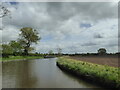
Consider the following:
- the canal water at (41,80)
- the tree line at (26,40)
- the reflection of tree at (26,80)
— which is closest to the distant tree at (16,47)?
the tree line at (26,40)

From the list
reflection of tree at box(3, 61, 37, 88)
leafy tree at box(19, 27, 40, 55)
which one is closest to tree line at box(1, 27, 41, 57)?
leafy tree at box(19, 27, 40, 55)

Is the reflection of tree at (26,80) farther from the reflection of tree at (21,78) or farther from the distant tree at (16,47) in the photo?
the distant tree at (16,47)

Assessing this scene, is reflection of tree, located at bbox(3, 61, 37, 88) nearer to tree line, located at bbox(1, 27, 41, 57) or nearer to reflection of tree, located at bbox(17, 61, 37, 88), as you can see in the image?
reflection of tree, located at bbox(17, 61, 37, 88)

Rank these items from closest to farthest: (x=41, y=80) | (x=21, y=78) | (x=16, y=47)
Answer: (x=41, y=80) → (x=21, y=78) → (x=16, y=47)

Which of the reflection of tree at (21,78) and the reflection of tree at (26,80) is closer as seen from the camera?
the reflection of tree at (26,80)

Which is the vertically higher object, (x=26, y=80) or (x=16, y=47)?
(x=16, y=47)

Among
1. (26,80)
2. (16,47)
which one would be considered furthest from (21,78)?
(16,47)

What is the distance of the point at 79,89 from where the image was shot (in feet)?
26.1

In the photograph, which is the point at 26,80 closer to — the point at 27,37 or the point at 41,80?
the point at 41,80

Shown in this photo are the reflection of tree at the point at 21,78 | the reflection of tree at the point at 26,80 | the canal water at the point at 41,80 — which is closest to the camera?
the canal water at the point at 41,80

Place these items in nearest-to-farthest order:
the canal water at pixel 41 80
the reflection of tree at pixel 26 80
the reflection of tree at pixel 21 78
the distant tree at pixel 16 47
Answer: the canal water at pixel 41 80 < the reflection of tree at pixel 26 80 < the reflection of tree at pixel 21 78 < the distant tree at pixel 16 47

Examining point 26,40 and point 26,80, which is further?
point 26,40

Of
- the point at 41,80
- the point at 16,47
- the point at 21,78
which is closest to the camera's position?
the point at 41,80

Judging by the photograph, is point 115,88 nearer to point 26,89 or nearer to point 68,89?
point 68,89
